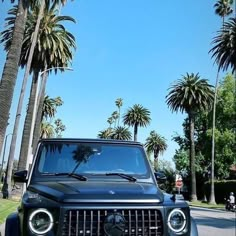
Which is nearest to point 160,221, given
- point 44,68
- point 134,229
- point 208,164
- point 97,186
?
point 134,229

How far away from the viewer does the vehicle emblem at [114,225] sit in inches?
181

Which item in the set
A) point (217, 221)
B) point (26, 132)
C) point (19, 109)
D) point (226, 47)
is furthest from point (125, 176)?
point (226, 47)

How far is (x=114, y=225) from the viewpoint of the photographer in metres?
4.60

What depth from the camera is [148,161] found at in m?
6.27

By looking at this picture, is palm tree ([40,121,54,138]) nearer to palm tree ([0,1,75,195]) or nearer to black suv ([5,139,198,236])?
palm tree ([0,1,75,195])

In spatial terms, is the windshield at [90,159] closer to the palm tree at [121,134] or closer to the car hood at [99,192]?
the car hood at [99,192]

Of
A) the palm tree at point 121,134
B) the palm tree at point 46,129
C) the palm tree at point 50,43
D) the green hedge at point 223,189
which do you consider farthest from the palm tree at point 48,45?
the palm tree at point 121,134

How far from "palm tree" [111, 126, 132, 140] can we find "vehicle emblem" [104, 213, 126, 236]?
358 ft

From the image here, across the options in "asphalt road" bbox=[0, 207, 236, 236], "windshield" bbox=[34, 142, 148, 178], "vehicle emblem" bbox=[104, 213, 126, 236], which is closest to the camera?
"vehicle emblem" bbox=[104, 213, 126, 236]

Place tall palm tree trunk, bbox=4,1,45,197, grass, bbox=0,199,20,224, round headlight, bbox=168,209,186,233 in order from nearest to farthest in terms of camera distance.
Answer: round headlight, bbox=168,209,186,233 < grass, bbox=0,199,20,224 < tall palm tree trunk, bbox=4,1,45,197

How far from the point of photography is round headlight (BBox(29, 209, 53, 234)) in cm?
467

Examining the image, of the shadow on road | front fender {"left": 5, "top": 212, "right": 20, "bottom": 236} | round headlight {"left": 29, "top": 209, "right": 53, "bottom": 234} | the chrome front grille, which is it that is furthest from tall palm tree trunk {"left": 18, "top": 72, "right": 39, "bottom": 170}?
the chrome front grille

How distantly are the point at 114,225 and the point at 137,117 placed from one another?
10005cm

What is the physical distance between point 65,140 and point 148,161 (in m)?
1.05
